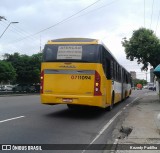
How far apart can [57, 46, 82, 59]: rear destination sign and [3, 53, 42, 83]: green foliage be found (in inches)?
1990

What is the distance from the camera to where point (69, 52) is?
15.2 metres

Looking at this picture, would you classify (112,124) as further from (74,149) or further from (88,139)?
(74,149)

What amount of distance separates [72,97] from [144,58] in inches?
701

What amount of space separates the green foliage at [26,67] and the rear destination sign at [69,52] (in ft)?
166

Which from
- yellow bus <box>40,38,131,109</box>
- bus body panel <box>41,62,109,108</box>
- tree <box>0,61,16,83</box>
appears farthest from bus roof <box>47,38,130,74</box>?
tree <box>0,61,16,83</box>

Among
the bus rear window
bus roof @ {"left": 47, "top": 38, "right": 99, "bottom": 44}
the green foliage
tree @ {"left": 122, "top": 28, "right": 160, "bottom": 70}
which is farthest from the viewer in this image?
the green foliage

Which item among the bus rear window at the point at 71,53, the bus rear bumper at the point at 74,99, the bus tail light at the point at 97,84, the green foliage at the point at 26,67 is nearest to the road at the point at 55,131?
the bus rear bumper at the point at 74,99

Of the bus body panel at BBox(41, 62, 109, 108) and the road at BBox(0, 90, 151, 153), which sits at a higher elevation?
the bus body panel at BBox(41, 62, 109, 108)

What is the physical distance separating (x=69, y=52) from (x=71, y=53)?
0.10 m

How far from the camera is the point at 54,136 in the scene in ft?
33.7

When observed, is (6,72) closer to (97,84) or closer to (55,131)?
(97,84)

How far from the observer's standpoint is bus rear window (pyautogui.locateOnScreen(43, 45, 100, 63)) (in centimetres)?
1498

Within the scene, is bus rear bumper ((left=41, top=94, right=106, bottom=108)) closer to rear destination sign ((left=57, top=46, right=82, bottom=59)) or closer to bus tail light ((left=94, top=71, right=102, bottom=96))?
bus tail light ((left=94, top=71, right=102, bottom=96))

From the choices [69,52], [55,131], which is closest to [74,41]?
[69,52]
